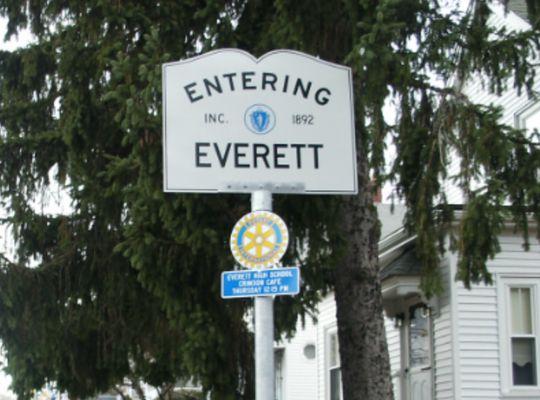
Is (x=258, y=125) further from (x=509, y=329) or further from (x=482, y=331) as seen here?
(x=509, y=329)

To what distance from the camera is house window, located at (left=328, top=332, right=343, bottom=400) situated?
21.2 meters

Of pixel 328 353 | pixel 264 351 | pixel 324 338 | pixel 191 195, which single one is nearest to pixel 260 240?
pixel 264 351

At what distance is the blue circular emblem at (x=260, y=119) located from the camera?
6559 millimetres

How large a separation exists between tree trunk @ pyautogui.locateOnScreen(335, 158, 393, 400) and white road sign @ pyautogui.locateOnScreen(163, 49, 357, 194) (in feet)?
12.7

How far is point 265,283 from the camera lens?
19.5 ft

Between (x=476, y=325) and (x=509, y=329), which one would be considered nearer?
(x=476, y=325)

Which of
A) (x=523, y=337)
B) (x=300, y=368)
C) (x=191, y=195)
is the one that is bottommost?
(x=300, y=368)

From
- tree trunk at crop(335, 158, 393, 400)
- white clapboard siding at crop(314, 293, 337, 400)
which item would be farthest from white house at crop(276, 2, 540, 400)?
tree trunk at crop(335, 158, 393, 400)

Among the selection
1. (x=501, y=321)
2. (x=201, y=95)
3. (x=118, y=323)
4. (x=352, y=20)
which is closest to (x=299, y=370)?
(x=501, y=321)

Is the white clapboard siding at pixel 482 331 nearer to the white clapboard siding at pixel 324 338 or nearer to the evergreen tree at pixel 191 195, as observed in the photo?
the evergreen tree at pixel 191 195

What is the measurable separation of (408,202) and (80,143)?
3.56m

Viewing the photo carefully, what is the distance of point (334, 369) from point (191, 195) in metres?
13.9

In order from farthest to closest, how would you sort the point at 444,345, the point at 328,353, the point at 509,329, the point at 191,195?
the point at 328,353 < the point at 444,345 < the point at 509,329 < the point at 191,195

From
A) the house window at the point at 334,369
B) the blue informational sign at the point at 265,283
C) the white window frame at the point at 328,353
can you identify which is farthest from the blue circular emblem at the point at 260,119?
the white window frame at the point at 328,353
